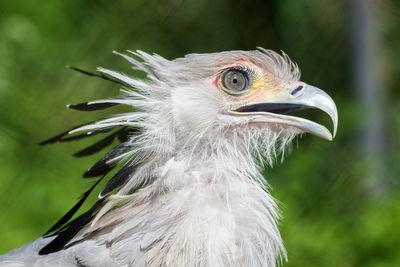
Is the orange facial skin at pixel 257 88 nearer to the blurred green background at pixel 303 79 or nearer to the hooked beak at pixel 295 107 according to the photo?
the hooked beak at pixel 295 107

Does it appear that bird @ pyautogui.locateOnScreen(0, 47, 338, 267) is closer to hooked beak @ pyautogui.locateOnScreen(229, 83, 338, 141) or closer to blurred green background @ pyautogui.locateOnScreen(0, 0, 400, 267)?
hooked beak @ pyautogui.locateOnScreen(229, 83, 338, 141)

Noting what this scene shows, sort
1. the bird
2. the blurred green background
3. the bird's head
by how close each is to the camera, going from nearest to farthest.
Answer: the bird
the bird's head
the blurred green background

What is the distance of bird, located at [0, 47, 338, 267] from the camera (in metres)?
1.43

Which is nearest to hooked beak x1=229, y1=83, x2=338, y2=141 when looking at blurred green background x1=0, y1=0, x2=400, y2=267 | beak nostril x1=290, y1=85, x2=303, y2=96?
beak nostril x1=290, y1=85, x2=303, y2=96

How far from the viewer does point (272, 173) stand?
3297mm

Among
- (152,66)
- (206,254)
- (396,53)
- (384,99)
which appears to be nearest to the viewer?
(206,254)

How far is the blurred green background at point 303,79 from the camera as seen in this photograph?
113 inches

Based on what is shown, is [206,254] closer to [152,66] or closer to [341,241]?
[152,66]

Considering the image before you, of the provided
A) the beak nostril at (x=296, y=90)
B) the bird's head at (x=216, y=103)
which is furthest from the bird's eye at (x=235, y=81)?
the beak nostril at (x=296, y=90)

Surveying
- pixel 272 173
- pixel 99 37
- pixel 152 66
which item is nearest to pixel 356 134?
pixel 272 173

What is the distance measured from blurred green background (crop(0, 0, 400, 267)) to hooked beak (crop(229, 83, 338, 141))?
1235 mm

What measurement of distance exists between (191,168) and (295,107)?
1.06 feet

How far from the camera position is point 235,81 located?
1.59m

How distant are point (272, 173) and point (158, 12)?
1.08 metres
